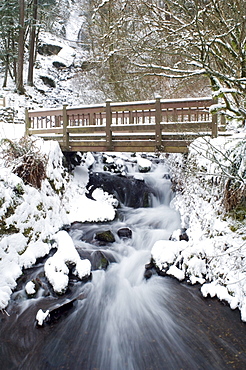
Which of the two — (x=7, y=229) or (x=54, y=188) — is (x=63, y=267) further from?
(x=54, y=188)

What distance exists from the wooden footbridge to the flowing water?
3.36 metres

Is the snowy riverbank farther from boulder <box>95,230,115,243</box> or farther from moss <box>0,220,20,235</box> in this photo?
boulder <box>95,230,115,243</box>

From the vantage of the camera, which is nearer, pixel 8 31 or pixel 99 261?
pixel 99 261

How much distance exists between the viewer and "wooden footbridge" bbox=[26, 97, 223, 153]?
711 cm

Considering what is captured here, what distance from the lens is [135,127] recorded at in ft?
25.3

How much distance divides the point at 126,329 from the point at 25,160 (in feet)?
15.0

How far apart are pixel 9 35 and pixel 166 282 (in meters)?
21.8

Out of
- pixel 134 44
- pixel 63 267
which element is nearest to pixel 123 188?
pixel 63 267

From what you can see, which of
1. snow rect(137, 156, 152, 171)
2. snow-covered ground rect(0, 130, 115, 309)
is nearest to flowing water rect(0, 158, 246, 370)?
snow-covered ground rect(0, 130, 115, 309)

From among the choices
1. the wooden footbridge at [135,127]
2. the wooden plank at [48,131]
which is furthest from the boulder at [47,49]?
the wooden plank at [48,131]

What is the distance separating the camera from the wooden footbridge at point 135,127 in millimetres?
7105

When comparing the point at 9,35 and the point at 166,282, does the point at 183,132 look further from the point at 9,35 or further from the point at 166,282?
the point at 9,35

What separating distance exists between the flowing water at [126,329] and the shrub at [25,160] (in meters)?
2.38

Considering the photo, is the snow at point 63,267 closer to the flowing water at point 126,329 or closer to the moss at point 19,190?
the flowing water at point 126,329
